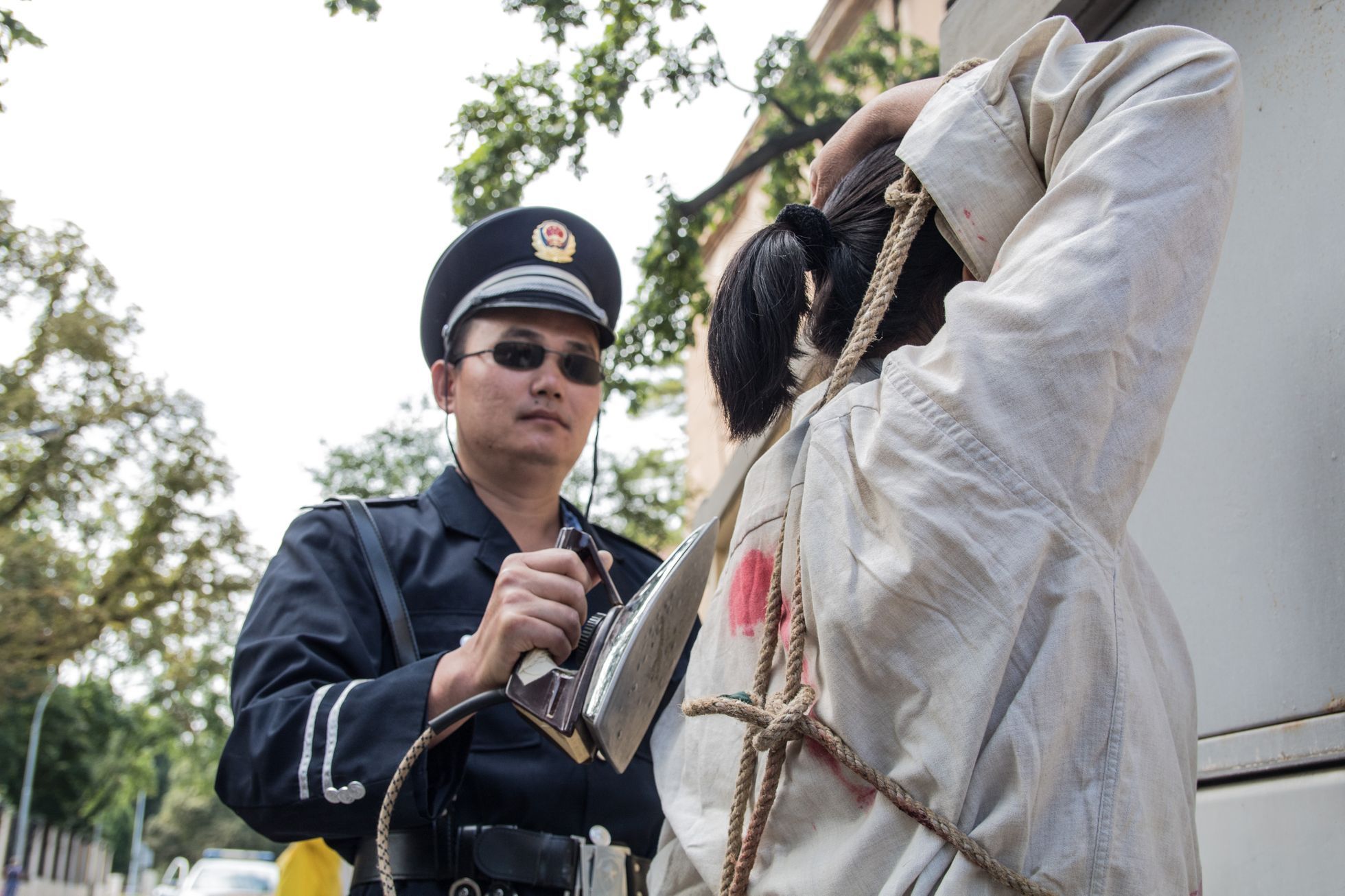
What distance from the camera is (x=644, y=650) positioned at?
169 cm

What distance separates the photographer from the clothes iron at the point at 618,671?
162 centimetres

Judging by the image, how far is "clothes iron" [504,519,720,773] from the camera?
1618 millimetres

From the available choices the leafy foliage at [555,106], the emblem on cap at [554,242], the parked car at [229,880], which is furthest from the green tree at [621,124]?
the parked car at [229,880]

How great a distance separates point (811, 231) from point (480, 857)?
1.32 metres

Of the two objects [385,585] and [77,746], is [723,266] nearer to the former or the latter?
[385,585]

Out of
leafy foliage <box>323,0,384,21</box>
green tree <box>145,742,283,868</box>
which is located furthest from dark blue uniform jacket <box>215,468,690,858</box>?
green tree <box>145,742,283,868</box>

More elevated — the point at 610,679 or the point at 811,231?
the point at 811,231

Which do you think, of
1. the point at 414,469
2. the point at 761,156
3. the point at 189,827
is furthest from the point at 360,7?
the point at 189,827

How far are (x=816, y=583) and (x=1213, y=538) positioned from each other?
1.04 metres

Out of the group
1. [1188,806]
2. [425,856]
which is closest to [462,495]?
[425,856]

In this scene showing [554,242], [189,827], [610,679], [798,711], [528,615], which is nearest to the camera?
[798,711]

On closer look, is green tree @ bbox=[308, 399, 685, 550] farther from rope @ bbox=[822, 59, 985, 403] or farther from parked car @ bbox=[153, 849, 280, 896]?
rope @ bbox=[822, 59, 985, 403]

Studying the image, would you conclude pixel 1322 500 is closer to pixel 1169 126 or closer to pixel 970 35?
pixel 1169 126

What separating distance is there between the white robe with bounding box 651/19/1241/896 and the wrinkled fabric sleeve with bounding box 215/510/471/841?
93 cm
